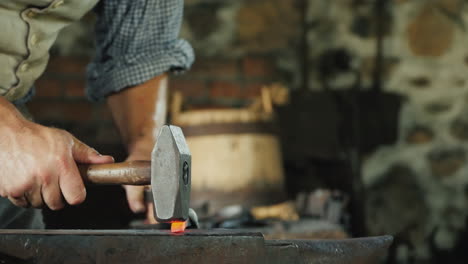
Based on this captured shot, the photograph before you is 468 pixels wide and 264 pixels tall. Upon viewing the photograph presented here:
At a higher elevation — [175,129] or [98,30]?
[175,129]

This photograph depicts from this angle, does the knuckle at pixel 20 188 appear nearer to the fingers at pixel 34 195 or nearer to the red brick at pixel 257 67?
the fingers at pixel 34 195

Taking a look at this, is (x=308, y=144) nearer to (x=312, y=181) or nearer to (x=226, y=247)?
(x=312, y=181)

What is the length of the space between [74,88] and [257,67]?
73cm

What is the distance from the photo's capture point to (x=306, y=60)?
9.32 ft

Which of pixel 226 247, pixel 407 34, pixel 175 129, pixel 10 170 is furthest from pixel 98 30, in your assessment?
pixel 407 34

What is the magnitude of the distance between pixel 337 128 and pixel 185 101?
614 mm

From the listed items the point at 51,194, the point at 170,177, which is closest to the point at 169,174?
the point at 170,177

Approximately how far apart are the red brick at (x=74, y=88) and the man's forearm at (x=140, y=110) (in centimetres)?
110

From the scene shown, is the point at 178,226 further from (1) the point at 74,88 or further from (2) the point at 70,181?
(1) the point at 74,88

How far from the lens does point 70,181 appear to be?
1.06 meters

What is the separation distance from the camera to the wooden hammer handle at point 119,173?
3.37ft

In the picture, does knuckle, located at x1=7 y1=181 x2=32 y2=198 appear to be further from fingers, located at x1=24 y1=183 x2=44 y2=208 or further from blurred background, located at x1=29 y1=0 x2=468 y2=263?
blurred background, located at x1=29 y1=0 x2=468 y2=263

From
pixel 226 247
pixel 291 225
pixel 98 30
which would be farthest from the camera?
pixel 291 225

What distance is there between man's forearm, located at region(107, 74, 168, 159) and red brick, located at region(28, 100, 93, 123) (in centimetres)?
109
